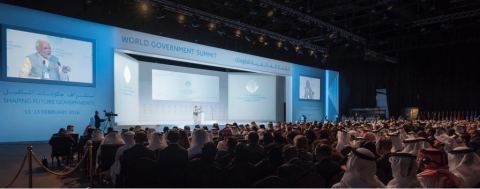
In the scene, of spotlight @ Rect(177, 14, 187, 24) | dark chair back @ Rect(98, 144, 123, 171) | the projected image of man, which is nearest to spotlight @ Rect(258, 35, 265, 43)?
spotlight @ Rect(177, 14, 187, 24)

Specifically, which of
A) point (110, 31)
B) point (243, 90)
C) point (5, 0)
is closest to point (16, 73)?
point (5, 0)

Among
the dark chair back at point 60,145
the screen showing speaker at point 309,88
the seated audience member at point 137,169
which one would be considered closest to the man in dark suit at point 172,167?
the seated audience member at point 137,169

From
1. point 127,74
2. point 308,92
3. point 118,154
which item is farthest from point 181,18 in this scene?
point 308,92

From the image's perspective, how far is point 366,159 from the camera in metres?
2.79

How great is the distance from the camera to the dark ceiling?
14289 mm

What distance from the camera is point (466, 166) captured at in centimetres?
364

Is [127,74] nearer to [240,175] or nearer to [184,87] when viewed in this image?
[184,87]

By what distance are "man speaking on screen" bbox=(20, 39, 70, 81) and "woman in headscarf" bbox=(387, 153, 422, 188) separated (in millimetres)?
11660

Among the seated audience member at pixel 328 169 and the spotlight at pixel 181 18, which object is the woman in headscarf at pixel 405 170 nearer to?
the seated audience member at pixel 328 169

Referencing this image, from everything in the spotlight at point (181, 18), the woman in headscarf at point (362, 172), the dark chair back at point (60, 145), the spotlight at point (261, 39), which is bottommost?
the dark chair back at point (60, 145)

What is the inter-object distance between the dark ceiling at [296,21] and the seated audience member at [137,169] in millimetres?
8754

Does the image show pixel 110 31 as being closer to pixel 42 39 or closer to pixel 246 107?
pixel 42 39

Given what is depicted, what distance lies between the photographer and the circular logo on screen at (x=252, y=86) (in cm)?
2275

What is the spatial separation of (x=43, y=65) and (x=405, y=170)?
11.9m
